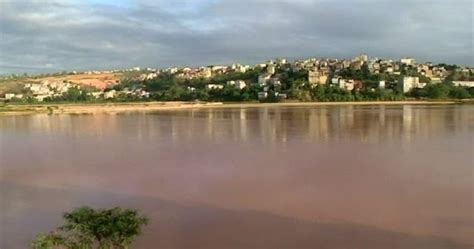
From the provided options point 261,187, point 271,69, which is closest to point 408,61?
point 271,69

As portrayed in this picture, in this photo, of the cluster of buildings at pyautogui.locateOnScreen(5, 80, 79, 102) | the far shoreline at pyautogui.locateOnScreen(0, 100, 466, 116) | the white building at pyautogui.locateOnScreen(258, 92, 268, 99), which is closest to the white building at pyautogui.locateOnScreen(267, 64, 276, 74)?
the white building at pyautogui.locateOnScreen(258, 92, 268, 99)

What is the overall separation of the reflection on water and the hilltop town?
28825 millimetres

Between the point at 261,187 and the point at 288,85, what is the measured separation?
39.4m

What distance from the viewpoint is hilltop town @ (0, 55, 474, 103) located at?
4272 cm

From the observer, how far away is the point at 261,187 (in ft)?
25.0

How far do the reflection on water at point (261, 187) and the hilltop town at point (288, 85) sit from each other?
28.8 metres

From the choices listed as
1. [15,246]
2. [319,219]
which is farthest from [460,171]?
[15,246]

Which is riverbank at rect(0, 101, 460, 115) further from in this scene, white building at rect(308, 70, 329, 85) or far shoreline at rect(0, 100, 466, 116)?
white building at rect(308, 70, 329, 85)

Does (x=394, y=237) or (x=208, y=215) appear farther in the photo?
(x=208, y=215)

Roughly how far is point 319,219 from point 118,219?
282 cm

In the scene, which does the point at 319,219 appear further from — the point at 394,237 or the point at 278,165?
A: the point at 278,165

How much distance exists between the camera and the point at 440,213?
5.93 metres

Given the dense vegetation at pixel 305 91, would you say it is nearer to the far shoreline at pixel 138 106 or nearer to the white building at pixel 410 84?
the white building at pixel 410 84

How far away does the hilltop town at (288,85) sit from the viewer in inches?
1682
